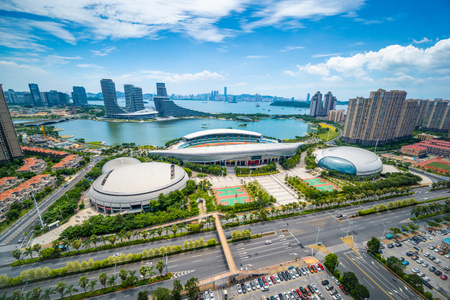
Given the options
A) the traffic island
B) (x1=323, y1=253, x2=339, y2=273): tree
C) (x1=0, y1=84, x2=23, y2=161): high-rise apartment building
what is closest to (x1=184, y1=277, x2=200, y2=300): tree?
(x1=323, y1=253, x2=339, y2=273): tree

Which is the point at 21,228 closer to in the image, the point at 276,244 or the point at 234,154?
the point at 276,244

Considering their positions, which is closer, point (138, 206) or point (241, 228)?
point (241, 228)

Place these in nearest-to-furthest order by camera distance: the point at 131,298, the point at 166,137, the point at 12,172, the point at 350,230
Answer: the point at 131,298 < the point at 350,230 < the point at 12,172 < the point at 166,137

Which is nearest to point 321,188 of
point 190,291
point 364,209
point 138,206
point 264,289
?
point 364,209

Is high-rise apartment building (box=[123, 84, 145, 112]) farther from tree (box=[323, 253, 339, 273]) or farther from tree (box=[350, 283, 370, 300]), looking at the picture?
tree (box=[350, 283, 370, 300])

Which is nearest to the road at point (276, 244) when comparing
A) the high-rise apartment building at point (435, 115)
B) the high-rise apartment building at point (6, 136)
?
the high-rise apartment building at point (6, 136)

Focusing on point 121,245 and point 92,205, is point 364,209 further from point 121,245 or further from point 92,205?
point 92,205

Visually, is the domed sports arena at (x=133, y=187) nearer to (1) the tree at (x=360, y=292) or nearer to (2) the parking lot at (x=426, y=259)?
(1) the tree at (x=360, y=292)
